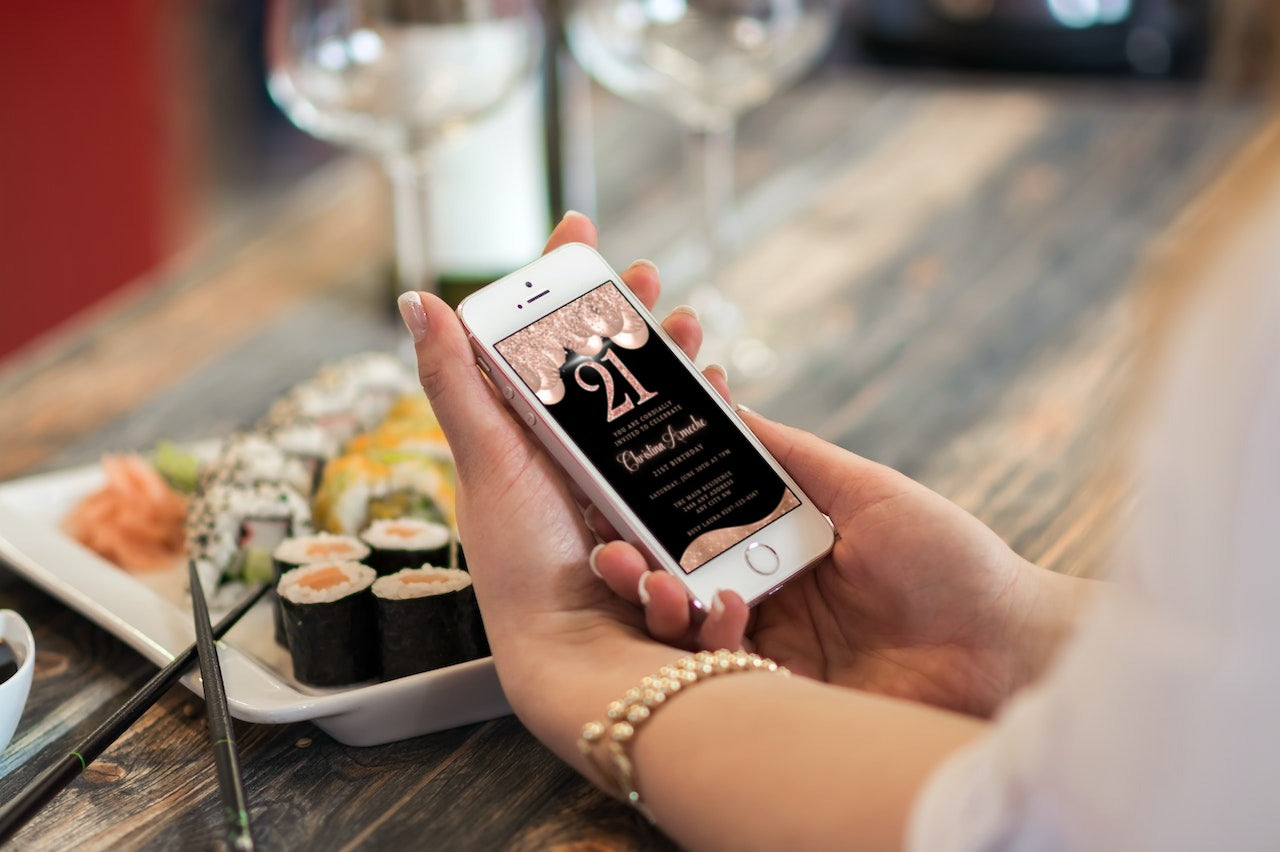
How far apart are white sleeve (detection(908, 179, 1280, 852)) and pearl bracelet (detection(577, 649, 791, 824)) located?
154mm

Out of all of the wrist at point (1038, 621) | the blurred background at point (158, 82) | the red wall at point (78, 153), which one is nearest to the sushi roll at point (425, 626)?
the wrist at point (1038, 621)

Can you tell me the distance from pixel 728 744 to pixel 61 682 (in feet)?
1.54

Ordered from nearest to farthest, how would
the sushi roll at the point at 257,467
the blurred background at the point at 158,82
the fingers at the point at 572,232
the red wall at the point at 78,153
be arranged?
the fingers at the point at 572,232 → the sushi roll at the point at 257,467 → the blurred background at the point at 158,82 → the red wall at the point at 78,153

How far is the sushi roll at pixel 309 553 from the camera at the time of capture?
804 millimetres

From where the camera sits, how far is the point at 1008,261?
153 cm

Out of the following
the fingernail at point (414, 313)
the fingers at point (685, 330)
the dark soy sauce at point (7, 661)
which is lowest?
the dark soy sauce at point (7, 661)

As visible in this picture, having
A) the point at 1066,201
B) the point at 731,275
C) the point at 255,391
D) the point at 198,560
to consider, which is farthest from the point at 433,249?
the point at 1066,201

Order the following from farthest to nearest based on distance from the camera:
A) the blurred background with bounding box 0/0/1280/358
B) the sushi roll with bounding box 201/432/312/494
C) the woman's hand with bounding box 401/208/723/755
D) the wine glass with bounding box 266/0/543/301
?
1. the blurred background with bounding box 0/0/1280/358
2. the wine glass with bounding box 266/0/543/301
3. the sushi roll with bounding box 201/432/312/494
4. the woman's hand with bounding box 401/208/723/755

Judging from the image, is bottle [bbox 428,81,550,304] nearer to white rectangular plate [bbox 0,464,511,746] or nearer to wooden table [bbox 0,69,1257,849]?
wooden table [bbox 0,69,1257,849]

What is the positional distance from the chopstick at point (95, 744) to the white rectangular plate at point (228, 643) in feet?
0.06

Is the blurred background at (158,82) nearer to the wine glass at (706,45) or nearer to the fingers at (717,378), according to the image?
the wine glass at (706,45)

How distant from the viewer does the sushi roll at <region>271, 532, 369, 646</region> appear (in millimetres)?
804

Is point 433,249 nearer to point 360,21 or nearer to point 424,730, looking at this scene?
point 360,21

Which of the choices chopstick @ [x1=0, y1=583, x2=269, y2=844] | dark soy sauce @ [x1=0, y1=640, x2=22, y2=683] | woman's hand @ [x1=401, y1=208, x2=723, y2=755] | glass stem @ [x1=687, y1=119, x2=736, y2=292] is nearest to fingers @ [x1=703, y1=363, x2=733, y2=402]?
woman's hand @ [x1=401, y1=208, x2=723, y2=755]
